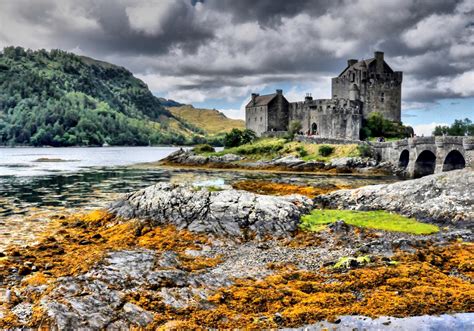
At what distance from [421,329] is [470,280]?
13.8ft

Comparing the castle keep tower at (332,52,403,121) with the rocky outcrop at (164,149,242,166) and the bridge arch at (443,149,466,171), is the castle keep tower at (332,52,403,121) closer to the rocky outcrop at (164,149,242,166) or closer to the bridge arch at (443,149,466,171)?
the rocky outcrop at (164,149,242,166)

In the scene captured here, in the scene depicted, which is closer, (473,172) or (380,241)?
(380,241)

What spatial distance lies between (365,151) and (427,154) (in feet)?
31.6

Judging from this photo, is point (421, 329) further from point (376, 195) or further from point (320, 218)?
point (376, 195)

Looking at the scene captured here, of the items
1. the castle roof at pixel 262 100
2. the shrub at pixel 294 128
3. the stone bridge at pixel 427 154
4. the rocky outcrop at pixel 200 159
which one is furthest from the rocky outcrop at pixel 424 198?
the castle roof at pixel 262 100

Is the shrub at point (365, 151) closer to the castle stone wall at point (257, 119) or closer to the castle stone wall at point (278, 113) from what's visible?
the castle stone wall at point (278, 113)

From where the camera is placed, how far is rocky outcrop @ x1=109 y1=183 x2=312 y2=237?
2000cm

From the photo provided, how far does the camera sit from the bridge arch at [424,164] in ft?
173

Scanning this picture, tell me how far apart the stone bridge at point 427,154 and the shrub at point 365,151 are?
3.47ft

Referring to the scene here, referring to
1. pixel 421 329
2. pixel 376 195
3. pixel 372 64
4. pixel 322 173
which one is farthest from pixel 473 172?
pixel 372 64

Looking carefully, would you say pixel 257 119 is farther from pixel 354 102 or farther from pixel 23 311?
pixel 23 311

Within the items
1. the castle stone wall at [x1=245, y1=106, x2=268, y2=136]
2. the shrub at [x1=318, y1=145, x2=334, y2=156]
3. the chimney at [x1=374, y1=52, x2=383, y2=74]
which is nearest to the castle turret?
the chimney at [x1=374, y1=52, x2=383, y2=74]

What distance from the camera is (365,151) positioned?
199ft

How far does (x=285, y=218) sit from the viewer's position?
67.4 feet
